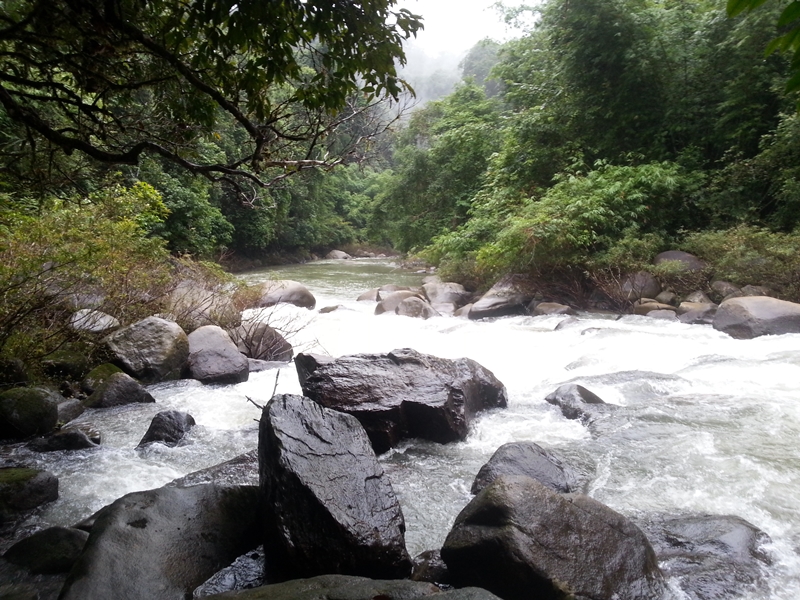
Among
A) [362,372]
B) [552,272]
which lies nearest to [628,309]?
[552,272]

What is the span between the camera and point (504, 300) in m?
11.9

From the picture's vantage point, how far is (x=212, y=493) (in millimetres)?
3436

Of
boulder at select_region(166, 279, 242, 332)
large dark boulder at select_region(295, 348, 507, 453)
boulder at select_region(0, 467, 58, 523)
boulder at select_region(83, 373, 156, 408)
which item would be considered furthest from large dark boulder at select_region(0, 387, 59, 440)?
boulder at select_region(166, 279, 242, 332)

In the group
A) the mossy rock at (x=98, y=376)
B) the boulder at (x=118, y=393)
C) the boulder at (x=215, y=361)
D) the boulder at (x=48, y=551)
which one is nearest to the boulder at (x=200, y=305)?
the boulder at (x=215, y=361)

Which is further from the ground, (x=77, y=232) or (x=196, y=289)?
(x=77, y=232)

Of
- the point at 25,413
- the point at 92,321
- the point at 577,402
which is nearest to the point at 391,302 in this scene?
the point at 92,321

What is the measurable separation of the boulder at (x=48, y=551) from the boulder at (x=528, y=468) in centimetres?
271

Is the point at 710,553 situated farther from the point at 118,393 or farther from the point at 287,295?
the point at 287,295

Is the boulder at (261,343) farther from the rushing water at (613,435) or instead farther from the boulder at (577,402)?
the boulder at (577,402)

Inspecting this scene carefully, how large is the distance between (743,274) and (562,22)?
7752 mm

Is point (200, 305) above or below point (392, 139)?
below

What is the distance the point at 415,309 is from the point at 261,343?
13.1 feet

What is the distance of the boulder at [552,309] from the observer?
36.8ft

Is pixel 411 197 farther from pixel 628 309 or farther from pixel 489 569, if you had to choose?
pixel 489 569
